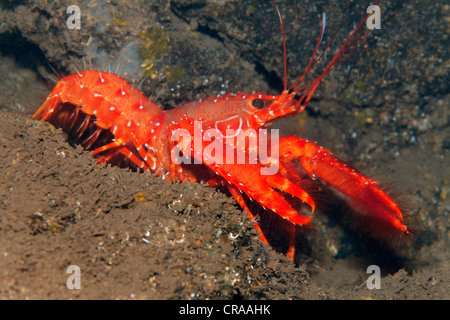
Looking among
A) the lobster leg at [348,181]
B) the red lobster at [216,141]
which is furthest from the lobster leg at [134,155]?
the lobster leg at [348,181]

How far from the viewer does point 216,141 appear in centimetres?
357

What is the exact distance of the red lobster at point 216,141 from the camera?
3.30 metres

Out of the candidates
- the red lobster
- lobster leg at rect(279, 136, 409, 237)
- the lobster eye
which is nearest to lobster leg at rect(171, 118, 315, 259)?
the red lobster

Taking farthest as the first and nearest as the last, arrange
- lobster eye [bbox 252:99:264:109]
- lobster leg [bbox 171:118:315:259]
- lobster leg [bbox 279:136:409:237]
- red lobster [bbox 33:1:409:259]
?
lobster eye [bbox 252:99:264:109] → lobster leg [bbox 279:136:409:237] → red lobster [bbox 33:1:409:259] → lobster leg [bbox 171:118:315:259]

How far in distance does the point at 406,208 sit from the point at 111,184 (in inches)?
148

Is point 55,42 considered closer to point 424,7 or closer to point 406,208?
point 406,208

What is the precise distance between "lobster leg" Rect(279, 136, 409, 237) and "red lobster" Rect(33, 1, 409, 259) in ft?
0.04

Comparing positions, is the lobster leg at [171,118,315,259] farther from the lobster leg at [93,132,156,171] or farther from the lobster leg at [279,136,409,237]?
the lobster leg at [93,132,156,171]

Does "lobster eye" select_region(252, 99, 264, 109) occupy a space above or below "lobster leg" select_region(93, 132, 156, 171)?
above

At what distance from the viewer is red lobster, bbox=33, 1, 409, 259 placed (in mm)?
3303

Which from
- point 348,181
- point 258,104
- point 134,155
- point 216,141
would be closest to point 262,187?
point 216,141

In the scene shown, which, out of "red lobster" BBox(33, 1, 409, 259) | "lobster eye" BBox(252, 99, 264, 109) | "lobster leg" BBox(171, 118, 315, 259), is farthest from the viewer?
"lobster eye" BBox(252, 99, 264, 109)

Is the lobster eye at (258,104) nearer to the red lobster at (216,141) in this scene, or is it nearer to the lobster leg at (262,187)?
the red lobster at (216,141)

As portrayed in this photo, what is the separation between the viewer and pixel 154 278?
88.6 inches
